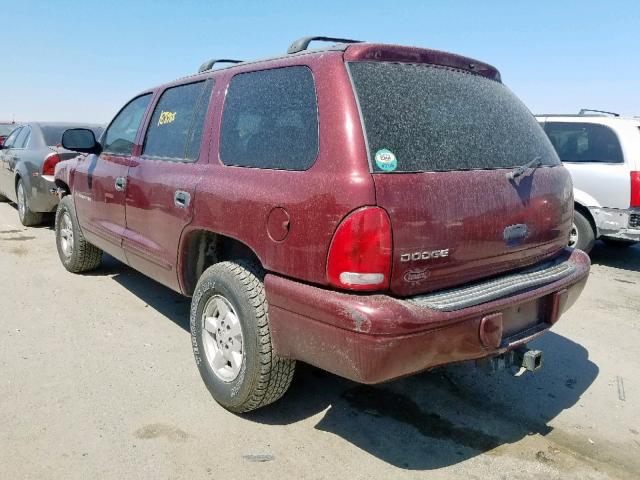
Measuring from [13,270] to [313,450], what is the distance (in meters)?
4.41

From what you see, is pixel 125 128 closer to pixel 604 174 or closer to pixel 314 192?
pixel 314 192

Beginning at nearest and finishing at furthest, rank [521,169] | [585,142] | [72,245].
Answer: [521,169], [72,245], [585,142]

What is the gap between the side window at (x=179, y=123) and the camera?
330cm

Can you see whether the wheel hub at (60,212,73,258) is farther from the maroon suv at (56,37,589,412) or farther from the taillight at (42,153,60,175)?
the maroon suv at (56,37,589,412)

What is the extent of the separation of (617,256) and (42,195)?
7879mm

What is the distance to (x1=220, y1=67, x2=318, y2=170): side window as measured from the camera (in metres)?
2.50

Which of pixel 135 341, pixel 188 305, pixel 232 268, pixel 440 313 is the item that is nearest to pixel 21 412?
pixel 135 341

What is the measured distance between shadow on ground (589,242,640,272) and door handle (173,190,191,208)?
582 cm

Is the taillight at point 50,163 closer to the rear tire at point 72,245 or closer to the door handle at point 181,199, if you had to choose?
the rear tire at point 72,245

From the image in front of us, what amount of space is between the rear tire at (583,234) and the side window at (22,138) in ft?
25.1

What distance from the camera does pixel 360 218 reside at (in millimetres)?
2160

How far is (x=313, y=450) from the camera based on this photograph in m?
2.65

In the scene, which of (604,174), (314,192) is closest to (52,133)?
(314,192)

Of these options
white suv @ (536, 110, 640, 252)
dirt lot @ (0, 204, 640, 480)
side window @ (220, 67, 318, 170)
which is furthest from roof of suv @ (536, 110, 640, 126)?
side window @ (220, 67, 318, 170)
